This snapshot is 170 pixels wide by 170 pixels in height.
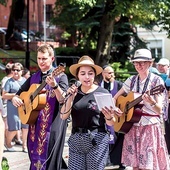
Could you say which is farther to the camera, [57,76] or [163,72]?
[163,72]

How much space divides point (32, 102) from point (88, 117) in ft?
2.99

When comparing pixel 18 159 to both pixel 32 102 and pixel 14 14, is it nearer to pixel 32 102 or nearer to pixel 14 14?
pixel 32 102

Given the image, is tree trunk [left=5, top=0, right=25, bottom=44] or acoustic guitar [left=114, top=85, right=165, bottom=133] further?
tree trunk [left=5, top=0, right=25, bottom=44]

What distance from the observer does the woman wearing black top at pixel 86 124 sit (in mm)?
5184

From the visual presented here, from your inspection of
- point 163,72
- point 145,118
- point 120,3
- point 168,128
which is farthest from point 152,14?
point 145,118

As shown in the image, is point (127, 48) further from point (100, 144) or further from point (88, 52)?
point (100, 144)

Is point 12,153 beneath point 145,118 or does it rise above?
beneath

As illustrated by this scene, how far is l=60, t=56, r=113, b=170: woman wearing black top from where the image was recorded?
5.18 metres

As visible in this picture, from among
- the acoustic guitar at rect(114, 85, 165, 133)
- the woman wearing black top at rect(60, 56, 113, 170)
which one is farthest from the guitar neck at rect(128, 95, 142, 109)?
the woman wearing black top at rect(60, 56, 113, 170)

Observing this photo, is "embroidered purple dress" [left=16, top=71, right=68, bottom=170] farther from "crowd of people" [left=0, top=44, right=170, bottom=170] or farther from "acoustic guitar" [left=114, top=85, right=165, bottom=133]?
"acoustic guitar" [left=114, top=85, right=165, bottom=133]

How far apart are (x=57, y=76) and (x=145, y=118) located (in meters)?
1.13

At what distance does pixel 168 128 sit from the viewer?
8430mm

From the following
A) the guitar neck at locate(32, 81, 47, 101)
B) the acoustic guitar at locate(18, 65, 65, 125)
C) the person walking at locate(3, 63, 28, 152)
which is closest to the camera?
the guitar neck at locate(32, 81, 47, 101)

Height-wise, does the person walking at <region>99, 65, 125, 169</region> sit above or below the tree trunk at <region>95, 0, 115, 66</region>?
below
